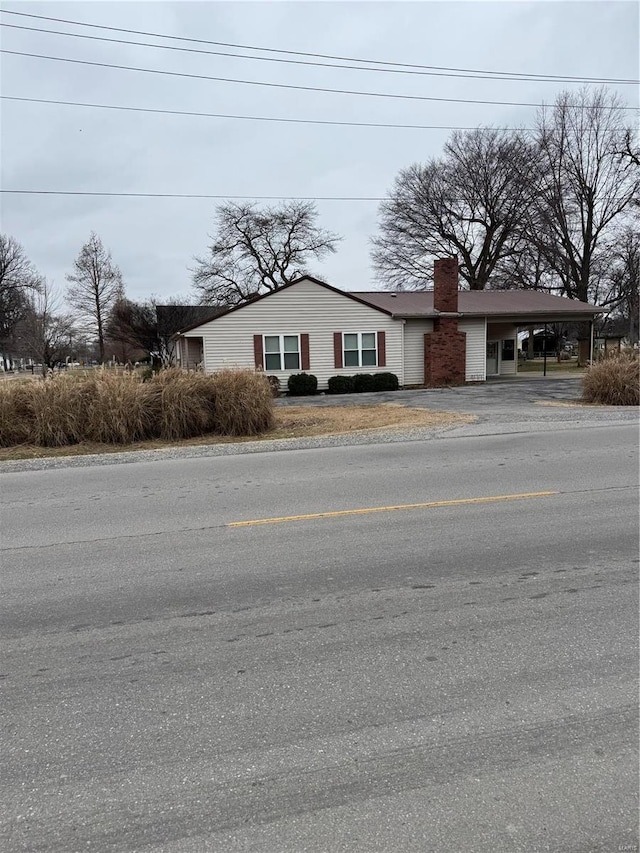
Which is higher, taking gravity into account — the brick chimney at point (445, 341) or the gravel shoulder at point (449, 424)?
the brick chimney at point (445, 341)

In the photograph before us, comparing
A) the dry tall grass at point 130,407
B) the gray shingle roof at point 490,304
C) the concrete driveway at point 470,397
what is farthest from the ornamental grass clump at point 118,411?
the gray shingle roof at point 490,304

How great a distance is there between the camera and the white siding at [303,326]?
24578 mm

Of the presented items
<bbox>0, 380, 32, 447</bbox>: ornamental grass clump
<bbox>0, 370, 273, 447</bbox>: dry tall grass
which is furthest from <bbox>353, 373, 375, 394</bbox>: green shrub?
<bbox>0, 380, 32, 447</bbox>: ornamental grass clump

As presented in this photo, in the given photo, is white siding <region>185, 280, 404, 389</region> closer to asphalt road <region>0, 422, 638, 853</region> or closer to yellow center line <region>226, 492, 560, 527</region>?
yellow center line <region>226, 492, 560, 527</region>

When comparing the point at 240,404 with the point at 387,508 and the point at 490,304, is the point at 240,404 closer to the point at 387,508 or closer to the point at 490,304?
the point at 387,508

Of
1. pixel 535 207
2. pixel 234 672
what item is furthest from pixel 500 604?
pixel 535 207

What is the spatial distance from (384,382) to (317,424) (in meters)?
11.7

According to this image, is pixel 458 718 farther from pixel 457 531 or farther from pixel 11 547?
pixel 11 547

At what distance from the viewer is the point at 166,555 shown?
4859 millimetres

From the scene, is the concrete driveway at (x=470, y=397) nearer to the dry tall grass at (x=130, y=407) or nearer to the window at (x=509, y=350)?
the dry tall grass at (x=130, y=407)

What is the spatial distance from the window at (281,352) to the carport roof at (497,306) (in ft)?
14.1

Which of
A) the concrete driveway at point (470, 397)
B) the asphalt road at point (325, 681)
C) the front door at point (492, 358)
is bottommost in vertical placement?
the asphalt road at point (325, 681)

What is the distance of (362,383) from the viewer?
25109 mm

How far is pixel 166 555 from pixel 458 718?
3020 millimetres
